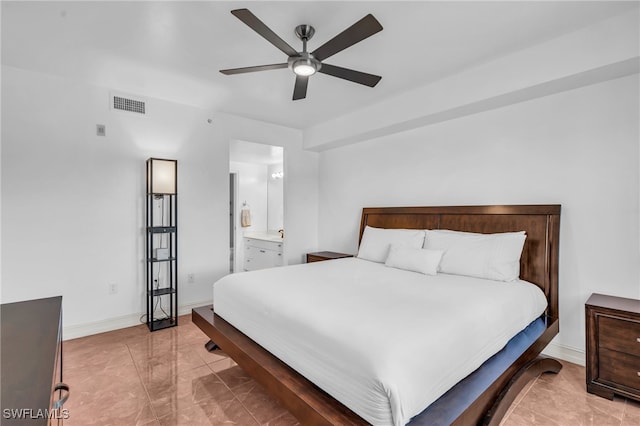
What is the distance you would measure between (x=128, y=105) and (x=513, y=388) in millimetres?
4216

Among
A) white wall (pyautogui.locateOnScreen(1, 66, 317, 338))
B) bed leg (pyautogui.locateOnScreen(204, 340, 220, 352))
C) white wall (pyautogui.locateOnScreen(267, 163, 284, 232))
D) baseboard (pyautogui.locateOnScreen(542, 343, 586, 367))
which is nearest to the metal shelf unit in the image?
white wall (pyautogui.locateOnScreen(1, 66, 317, 338))

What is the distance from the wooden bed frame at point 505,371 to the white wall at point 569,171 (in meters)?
0.13

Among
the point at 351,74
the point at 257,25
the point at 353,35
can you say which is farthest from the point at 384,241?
the point at 257,25

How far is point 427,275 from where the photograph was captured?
285 cm

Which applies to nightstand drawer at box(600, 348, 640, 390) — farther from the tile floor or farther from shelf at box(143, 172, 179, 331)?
shelf at box(143, 172, 179, 331)

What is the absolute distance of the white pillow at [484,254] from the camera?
265cm

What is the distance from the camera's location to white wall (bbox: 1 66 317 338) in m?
2.89

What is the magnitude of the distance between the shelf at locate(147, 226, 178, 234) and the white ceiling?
1.49 meters

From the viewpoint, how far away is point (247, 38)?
2400 millimetres

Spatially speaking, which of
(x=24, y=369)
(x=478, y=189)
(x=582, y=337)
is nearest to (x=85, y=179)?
(x=24, y=369)

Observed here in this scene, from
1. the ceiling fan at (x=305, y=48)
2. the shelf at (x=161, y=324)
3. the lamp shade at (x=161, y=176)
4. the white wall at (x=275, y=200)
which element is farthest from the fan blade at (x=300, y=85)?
the white wall at (x=275, y=200)

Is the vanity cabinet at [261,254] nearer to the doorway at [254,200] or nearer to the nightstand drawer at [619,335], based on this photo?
the doorway at [254,200]

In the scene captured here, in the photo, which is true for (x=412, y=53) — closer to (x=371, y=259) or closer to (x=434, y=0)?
(x=434, y=0)

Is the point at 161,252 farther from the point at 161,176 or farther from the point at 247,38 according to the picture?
the point at 247,38
